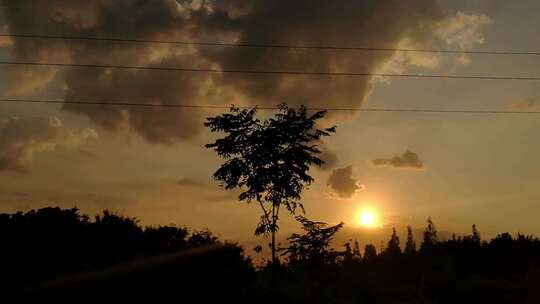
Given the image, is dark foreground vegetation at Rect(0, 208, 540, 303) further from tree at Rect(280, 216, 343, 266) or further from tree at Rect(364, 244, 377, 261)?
tree at Rect(364, 244, 377, 261)

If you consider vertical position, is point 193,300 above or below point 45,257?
below

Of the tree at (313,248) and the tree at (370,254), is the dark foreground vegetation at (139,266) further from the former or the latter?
the tree at (370,254)

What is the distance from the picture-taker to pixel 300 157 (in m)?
34.0

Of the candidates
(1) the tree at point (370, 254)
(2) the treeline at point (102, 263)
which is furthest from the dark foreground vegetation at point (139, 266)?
(1) the tree at point (370, 254)

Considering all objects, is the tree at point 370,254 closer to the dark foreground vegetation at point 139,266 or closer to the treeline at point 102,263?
the dark foreground vegetation at point 139,266

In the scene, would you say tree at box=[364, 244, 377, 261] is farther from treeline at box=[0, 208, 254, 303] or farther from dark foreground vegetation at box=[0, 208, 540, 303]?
treeline at box=[0, 208, 254, 303]

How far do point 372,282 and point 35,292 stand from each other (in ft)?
114

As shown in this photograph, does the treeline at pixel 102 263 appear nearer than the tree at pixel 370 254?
Yes

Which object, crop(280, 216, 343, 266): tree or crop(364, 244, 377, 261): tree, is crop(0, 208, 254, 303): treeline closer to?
crop(280, 216, 343, 266): tree

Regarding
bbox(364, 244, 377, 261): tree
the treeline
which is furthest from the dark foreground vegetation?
bbox(364, 244, 377, 261): tree

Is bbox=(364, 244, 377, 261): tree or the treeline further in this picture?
bbox=(364, 244, 377, 261): tree

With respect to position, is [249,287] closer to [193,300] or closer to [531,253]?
[193,300]

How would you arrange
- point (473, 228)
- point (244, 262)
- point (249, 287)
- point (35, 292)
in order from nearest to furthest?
point (35, 292) < point (249, 287) < point (244, 262) < point (473, 228)

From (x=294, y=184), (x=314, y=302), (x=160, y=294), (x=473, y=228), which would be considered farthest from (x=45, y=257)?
(x=473, y=228)
